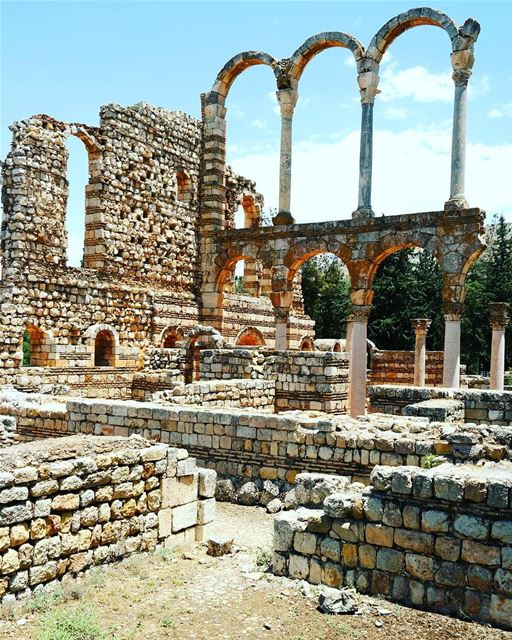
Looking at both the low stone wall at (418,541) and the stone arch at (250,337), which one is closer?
the low stone wall at (418,541)

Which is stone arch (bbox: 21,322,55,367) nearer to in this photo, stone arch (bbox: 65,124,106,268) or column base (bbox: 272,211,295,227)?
stone arch (bbox: 65,124,106,268)

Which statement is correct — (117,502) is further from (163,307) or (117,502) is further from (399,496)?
(163,307)

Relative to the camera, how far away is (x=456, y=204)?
733 inches

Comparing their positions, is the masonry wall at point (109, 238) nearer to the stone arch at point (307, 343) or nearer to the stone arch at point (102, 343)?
the stone arch at point (102, 343)

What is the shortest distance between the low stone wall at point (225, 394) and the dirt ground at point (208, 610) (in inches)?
240

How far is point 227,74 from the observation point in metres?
23.7

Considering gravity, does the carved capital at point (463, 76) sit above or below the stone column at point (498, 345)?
above

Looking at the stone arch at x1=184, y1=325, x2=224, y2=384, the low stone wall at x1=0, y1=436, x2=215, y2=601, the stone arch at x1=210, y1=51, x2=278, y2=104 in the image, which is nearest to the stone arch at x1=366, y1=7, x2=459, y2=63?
the stone arch at x1=210, y1=51, x2=278, y2=104

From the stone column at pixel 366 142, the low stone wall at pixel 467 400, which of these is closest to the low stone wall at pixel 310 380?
the low stone wall at pixel 467 400

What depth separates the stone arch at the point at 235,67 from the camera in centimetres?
2272

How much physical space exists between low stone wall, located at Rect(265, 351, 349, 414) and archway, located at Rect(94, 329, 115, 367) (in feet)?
Result: 22.9

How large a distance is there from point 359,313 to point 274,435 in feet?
36.7

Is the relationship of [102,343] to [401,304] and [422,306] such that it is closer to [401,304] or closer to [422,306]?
[401,304]

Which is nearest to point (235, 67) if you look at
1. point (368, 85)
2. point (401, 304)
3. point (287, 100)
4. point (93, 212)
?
point (287, 100)
